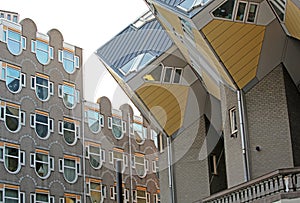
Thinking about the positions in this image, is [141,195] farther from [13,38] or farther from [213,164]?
[213,164]

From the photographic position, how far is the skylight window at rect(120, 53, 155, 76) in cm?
2265

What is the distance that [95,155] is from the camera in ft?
130

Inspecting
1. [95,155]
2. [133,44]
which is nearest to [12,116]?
[95,155]

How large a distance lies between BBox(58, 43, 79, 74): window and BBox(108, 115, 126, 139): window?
16.1ft

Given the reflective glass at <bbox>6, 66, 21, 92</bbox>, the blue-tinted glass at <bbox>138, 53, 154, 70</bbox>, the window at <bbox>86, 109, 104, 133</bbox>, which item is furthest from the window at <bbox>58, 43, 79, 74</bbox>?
the blue-tinted glass at <bbox>138, 53, 154, 70</bbox>

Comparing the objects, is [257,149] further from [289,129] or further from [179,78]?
[179,78]

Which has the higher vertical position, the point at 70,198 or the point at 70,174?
the point at 70,174

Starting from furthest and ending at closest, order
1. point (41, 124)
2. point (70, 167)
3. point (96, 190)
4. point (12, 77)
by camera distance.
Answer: point (96, 190), point (70, 167), point (41, 124), point (12, 77)

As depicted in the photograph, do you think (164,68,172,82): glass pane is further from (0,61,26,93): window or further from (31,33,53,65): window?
(31,33,53,65): window

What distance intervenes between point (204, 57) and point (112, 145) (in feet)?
77.3

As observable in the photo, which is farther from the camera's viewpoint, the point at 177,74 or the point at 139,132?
the point at 139,132

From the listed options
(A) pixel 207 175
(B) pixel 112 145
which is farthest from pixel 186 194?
(B) pixel 112 145

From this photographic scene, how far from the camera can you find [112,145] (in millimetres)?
41406

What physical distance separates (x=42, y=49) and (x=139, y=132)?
11.3m
